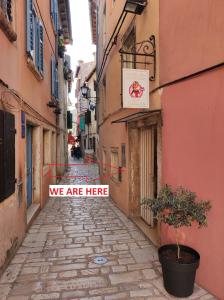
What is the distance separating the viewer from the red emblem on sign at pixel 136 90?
4793 mm

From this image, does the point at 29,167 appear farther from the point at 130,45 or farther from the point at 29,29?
the point at 130,45

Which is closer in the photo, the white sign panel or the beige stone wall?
the white sign panel

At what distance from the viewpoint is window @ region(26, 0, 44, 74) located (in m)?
5.74

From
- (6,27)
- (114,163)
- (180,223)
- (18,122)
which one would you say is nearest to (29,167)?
(18,122)

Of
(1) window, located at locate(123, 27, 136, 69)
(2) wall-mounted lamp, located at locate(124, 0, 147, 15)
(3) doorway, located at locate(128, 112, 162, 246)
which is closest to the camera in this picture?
(2) wall-mounted lamp, located at locate(124, 0, 147, 15)

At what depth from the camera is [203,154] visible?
11.6 feet

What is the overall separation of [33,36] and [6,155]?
3.60 meters

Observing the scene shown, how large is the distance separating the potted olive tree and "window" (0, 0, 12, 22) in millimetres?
3791

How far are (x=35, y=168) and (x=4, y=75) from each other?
12.9 ft

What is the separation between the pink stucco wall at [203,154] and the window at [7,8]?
120 inches

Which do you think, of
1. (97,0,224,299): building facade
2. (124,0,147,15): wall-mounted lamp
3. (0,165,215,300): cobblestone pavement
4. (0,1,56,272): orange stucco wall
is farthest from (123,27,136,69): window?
(0,165,215,300): cobblestone pavement

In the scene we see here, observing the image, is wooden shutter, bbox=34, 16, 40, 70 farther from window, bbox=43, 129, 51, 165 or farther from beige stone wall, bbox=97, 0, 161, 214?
window, bbox=43, 129, 51, 165

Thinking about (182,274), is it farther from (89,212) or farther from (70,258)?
(89,212)

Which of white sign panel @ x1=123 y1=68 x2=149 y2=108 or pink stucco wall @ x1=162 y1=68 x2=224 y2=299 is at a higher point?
white sign panel @ x1=123 y1=68 x2=149 y2=108
